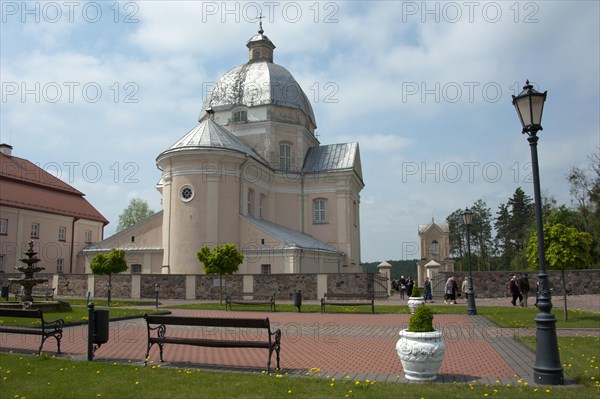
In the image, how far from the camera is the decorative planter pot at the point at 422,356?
25.4ft

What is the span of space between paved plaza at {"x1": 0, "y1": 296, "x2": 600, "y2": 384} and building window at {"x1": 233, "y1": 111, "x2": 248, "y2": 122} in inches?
1112

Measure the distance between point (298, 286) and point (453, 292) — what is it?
8.47 meters

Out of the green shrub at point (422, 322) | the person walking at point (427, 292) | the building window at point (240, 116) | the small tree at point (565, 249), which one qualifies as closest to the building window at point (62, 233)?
the building window at point (240, 116)

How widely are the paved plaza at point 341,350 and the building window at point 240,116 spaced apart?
28253 mm

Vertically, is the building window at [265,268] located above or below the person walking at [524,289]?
above

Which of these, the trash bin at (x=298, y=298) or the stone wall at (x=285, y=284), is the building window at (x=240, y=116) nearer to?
the stone wall at (x=285, y=284)

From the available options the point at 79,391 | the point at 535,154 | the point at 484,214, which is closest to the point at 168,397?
the point at 79,391

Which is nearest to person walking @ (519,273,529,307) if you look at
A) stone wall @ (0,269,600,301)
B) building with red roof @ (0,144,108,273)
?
stone wall @ (0,269,600,301)

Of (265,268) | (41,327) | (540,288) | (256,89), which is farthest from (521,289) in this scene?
(256,89)

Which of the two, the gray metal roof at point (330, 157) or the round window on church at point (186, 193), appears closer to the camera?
the round window on church at point (186, 193)

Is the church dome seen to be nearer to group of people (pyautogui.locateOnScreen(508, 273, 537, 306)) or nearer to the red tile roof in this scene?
the red tile roof

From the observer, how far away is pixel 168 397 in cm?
682

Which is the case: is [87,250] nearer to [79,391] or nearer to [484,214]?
[79,391]

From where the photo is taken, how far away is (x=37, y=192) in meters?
43.8
